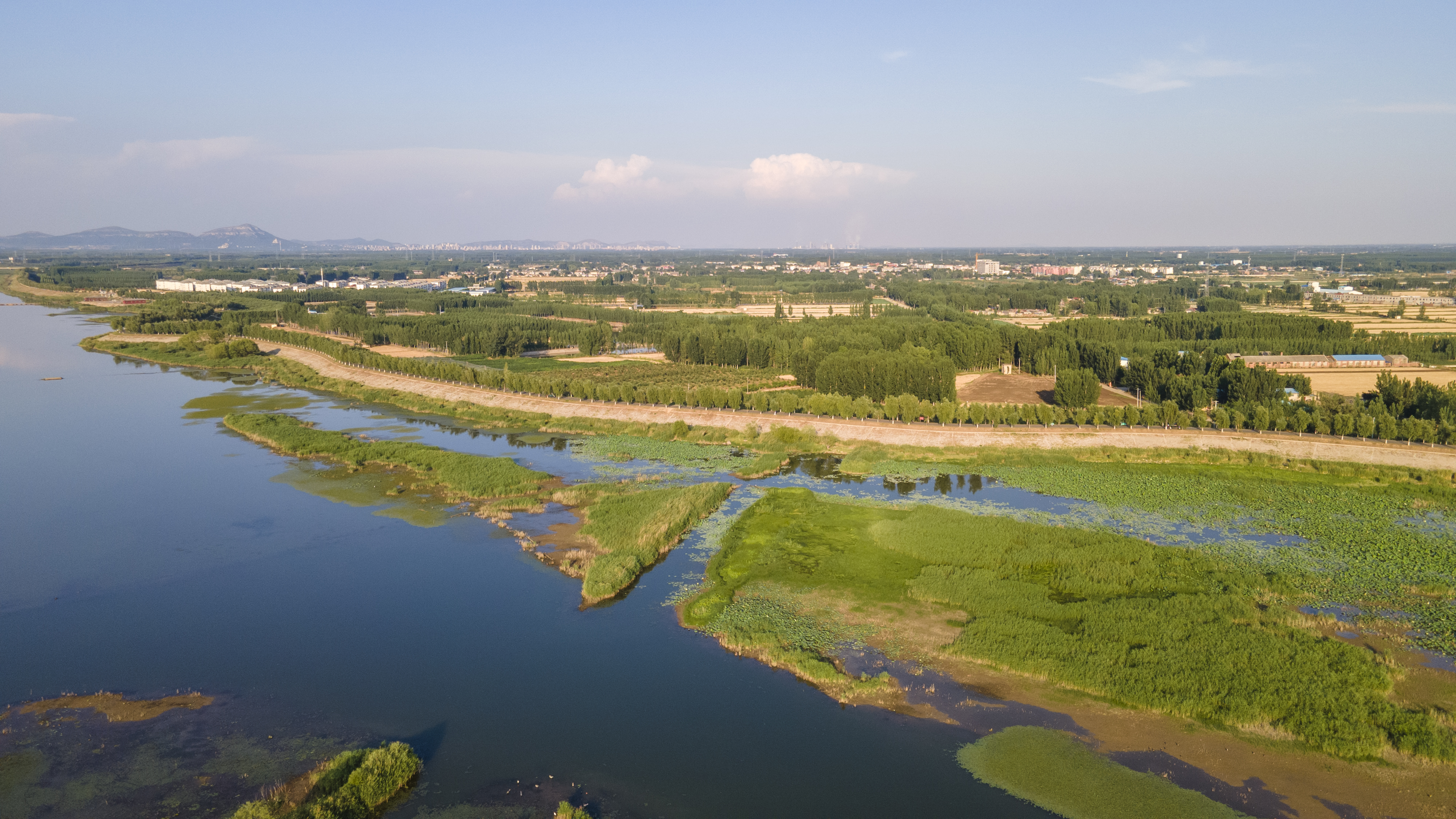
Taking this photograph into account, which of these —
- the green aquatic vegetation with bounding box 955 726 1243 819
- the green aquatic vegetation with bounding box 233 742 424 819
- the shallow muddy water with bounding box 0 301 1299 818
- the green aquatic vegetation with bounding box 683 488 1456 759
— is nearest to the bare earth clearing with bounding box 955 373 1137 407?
the shallow muddy water with bounding box 0 301 1299 818

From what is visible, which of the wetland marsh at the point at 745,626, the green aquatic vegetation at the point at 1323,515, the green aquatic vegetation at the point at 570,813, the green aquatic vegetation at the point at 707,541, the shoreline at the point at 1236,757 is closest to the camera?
the green aquatic vegetation at the point at 570,813

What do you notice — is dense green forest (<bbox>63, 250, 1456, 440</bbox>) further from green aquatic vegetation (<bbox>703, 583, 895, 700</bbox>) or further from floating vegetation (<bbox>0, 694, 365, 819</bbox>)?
floating vegetation (<bbox>0, 694, 365, 819</bbox>)

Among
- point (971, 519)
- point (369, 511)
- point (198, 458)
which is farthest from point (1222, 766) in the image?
point (198, 458)

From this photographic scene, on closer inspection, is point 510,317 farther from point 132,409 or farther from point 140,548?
point 140,548

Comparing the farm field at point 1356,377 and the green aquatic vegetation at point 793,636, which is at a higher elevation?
the farm field at point 1356,377

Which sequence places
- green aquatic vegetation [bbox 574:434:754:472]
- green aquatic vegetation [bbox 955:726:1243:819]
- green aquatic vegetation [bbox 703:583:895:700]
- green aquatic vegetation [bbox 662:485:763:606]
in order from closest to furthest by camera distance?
green aquatic vegetation [bbox 955:726:1243:819]
green aquatic vegetation [bbox 703:583:895:700]
green aquatic vegetation [bbox 662:485:763:606]
green aquatic vegetation [bbox 574:434:754:472]

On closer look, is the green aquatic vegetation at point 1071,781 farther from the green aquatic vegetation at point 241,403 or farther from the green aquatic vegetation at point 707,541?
the green aquatic vegetation at point 241,403

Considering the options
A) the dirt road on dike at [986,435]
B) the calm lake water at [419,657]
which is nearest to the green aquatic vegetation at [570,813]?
the calm lake water at [419,657]
